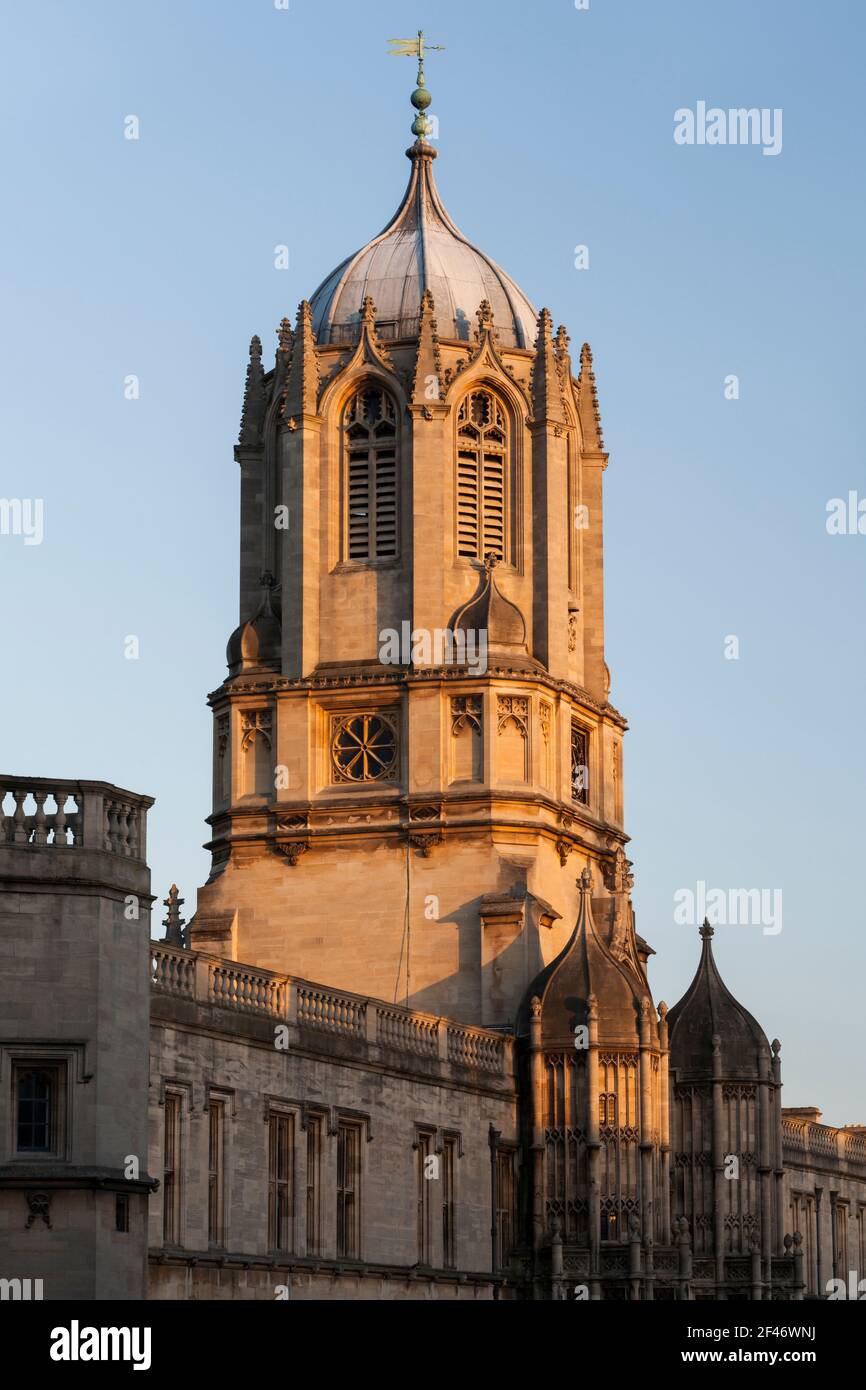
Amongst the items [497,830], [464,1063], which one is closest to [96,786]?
[464,1063]

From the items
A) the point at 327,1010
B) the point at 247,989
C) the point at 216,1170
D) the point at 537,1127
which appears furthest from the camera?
the point at 537,1127

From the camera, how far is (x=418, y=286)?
252 feet

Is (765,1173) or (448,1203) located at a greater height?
(765,1173)

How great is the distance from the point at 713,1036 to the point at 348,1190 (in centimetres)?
1488

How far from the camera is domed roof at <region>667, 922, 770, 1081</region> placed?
238ft

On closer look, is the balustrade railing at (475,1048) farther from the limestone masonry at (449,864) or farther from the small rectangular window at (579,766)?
the small rectangular window at (579,766)

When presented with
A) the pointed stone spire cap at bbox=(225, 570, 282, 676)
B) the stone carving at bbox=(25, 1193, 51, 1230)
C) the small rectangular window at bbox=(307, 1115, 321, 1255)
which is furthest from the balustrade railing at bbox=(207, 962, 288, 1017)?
the pointed stone spire cap at bbox=(225, 570, 282, 676)

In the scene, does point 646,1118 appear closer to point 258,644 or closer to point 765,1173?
point 765,1173

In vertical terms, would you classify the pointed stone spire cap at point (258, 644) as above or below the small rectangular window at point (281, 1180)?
above

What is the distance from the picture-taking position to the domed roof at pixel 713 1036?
238 ft

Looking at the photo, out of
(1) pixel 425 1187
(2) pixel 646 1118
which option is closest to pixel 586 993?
(2) pixel 646 1118

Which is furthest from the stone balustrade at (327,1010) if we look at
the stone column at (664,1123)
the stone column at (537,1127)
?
the stone column at (664,1123)

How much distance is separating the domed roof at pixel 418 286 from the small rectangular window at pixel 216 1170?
→ 26717 mm
